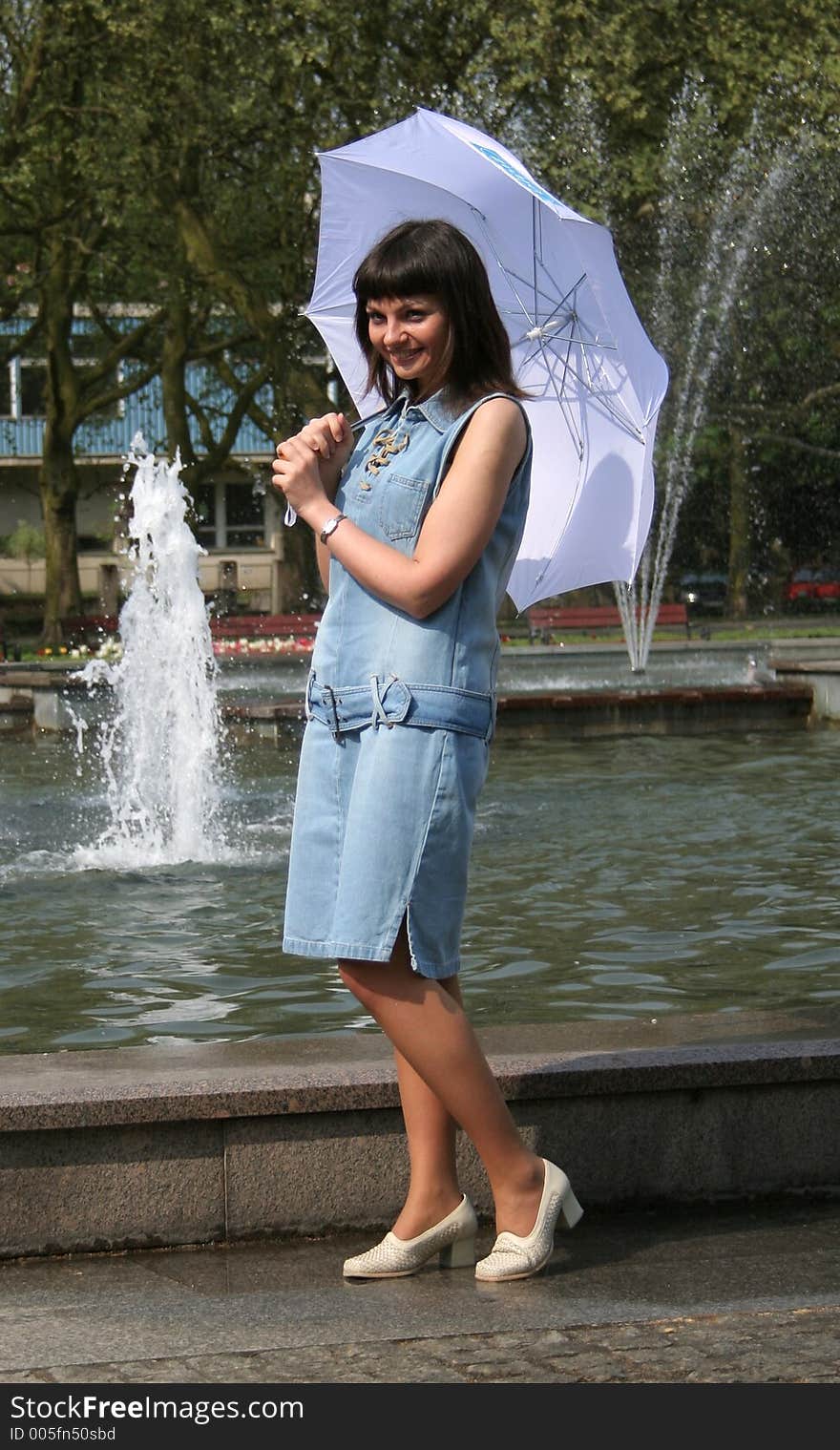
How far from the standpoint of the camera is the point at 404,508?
12.9ft

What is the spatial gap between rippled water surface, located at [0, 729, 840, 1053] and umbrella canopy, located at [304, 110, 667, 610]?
1235 millimetres

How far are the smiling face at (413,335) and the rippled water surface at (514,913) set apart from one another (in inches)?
36.5

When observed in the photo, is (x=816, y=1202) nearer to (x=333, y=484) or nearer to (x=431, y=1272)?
(x=431, y=1272)

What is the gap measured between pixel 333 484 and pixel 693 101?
2810cm

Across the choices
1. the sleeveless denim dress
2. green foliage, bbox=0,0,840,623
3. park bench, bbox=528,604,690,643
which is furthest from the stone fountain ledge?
park bench, bbox=528,604,690,643

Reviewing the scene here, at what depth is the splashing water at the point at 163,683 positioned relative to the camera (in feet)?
44.8

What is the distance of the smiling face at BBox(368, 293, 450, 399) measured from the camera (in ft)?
12.9

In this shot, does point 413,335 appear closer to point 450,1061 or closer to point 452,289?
point 452,289

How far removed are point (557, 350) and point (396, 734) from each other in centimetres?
129

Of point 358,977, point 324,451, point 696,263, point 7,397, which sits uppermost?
point 7,397

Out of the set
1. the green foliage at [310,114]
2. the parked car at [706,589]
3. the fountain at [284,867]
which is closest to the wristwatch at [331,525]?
the fountain at [284,867]

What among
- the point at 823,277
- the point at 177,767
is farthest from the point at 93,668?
the point at 823,277

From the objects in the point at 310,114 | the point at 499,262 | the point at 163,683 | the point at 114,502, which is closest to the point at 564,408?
the point at 499,262

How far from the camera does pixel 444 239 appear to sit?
154 inches
